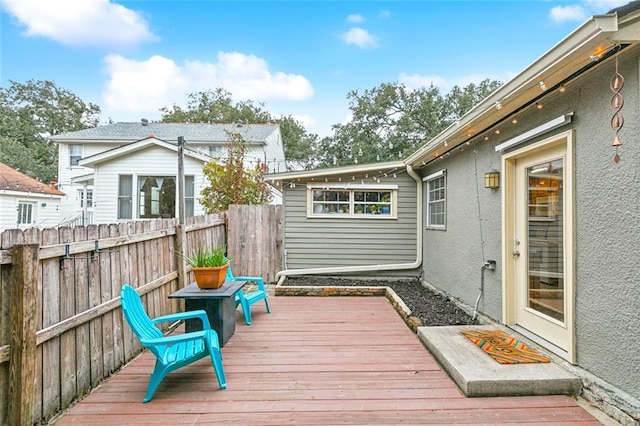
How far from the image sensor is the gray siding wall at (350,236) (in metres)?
7.22

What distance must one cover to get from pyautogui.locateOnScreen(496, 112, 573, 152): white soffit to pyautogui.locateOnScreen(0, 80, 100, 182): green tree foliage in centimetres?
2752

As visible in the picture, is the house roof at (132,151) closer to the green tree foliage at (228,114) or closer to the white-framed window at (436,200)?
the white-framed window at (436,200)

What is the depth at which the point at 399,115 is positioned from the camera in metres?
19.8

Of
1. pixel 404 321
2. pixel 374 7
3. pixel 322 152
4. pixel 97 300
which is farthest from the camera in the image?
pixel 322 152

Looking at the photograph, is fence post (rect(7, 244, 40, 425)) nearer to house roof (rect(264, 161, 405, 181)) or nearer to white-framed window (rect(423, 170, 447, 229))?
house roof (rect(264, 161, 405, 181))

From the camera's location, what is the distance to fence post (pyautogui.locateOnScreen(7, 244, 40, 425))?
77.1 inches

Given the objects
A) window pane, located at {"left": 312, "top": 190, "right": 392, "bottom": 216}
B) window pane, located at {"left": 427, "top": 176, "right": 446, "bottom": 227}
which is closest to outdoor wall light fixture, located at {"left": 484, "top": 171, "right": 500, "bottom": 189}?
window pane, located at {"left": 427, "top": 176, "right": 446, "bottom": 227}

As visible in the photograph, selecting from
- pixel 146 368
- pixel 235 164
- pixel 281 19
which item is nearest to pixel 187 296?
pixel 146 368

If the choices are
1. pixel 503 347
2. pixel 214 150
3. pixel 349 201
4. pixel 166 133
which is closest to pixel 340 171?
pixel 349 201

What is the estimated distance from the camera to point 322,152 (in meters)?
22.2

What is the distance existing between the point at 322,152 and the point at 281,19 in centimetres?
1312

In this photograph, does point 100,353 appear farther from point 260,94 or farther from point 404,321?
point 260,94

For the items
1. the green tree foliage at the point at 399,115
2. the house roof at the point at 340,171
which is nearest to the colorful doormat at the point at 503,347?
the house roof at the point at 340,171

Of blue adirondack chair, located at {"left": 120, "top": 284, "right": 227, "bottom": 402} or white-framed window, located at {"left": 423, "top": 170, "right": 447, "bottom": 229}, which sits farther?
white-framed window, located at {"left": 423, "top": 170, "right": 447, "bottom": 229}
